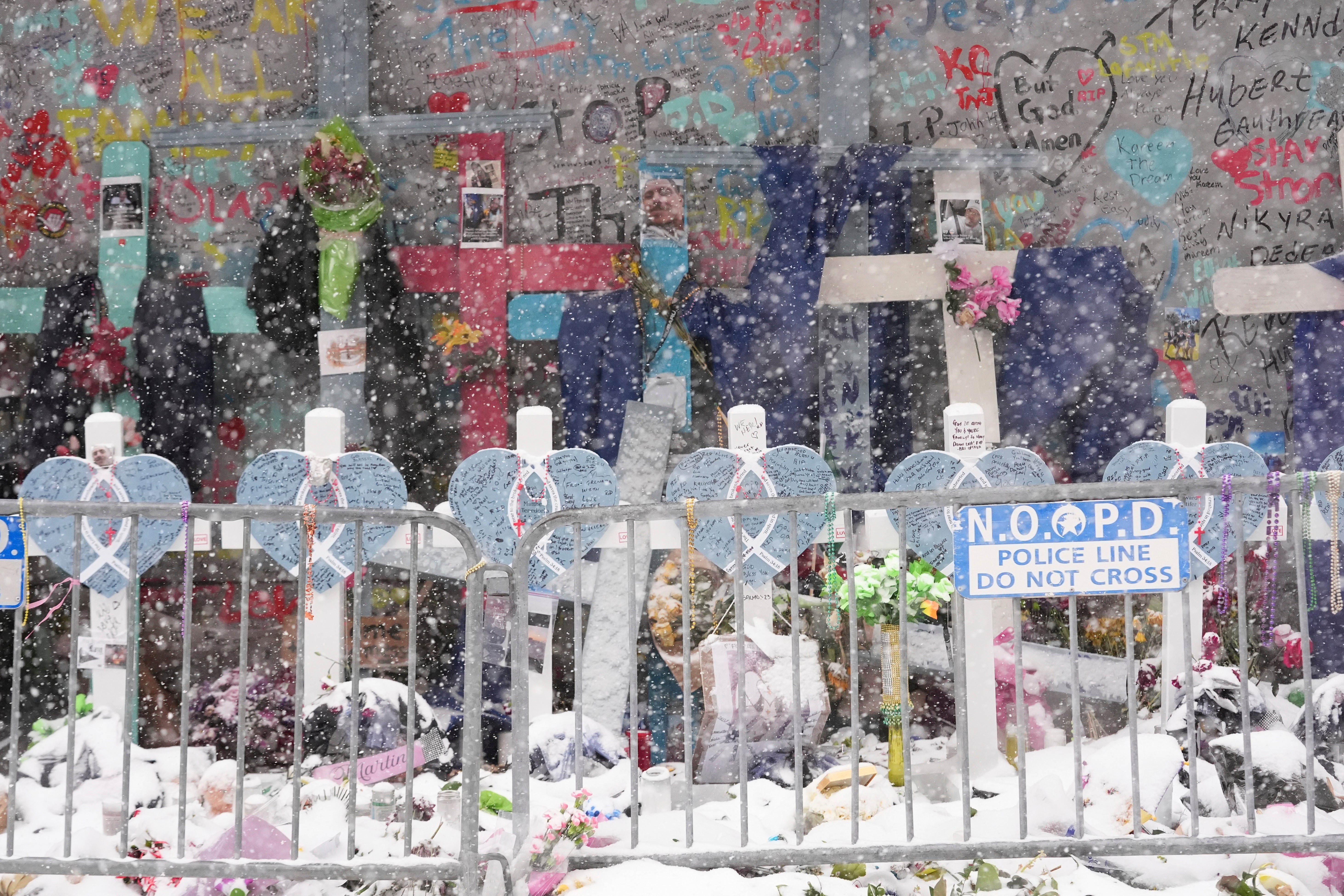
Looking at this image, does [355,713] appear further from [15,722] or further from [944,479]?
[944,479]

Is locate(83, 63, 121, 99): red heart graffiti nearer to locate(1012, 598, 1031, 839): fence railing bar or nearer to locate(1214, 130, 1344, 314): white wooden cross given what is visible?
locate(1012, 598, 1031, 839): fence railing bar

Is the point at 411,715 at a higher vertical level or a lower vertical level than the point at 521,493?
lower

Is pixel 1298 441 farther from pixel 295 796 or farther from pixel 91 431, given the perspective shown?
pixel 91 431

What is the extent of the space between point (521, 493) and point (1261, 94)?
390 centimetres

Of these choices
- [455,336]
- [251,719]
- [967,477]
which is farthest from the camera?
[455,336]

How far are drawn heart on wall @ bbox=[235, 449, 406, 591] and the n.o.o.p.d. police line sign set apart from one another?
204 centimetres

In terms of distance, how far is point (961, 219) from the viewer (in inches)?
190

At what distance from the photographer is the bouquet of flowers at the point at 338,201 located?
4.62m

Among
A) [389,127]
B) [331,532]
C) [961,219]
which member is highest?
[389,127]

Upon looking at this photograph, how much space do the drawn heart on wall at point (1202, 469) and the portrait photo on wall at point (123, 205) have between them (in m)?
4.28

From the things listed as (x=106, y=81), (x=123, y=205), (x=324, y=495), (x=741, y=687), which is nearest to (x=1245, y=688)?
(x=741, y=687)

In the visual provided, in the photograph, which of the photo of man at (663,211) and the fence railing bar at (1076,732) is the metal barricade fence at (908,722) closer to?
the fence railing bar at (1076,732)

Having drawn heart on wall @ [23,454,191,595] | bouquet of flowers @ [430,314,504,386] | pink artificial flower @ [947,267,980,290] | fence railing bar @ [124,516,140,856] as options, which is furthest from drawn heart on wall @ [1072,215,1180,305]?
fence railing bar @ [124,516,140,856]

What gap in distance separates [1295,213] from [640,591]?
137 inches
